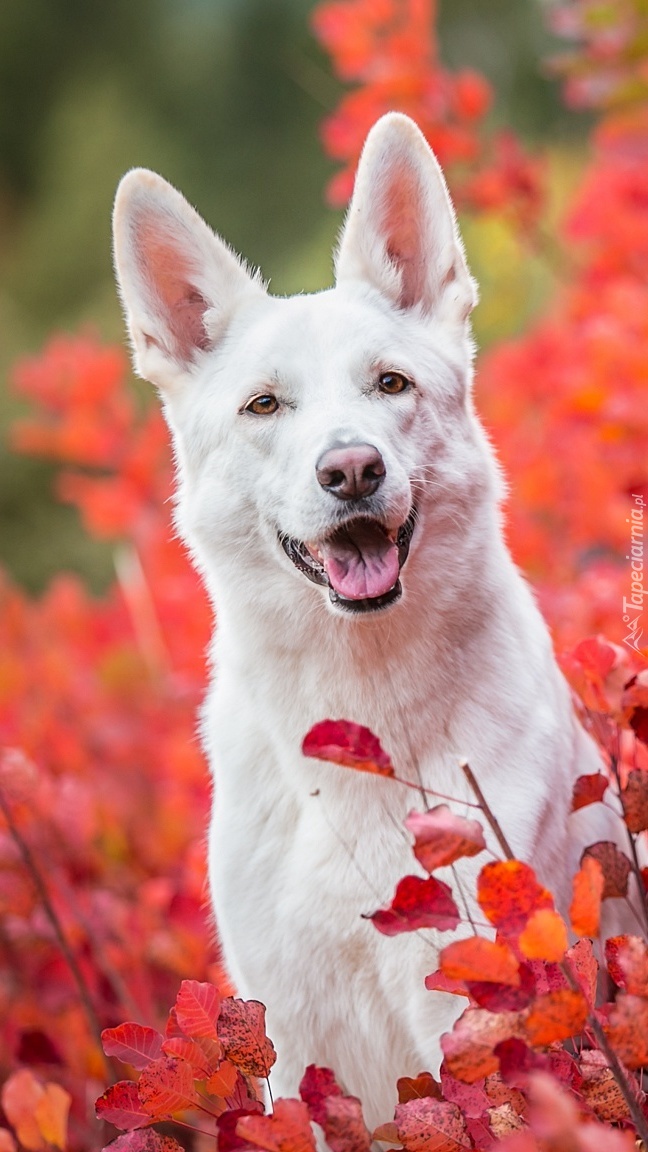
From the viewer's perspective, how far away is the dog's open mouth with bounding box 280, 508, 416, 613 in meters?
2.49

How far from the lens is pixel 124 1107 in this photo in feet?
6.22

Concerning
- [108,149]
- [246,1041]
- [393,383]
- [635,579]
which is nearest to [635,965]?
[246,1041]

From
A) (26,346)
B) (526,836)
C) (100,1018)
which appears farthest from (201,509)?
(26,346)

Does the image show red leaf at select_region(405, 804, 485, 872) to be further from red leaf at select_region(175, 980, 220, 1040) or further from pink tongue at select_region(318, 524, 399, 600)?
pink tongue at select_region(318, 524, 399, 600)

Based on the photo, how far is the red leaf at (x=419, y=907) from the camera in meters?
1.70

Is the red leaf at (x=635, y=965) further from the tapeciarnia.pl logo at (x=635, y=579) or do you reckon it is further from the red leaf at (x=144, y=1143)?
the tapeciarnia.pl logo at (x=635, y=579)

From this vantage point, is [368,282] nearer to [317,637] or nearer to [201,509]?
[201,509]

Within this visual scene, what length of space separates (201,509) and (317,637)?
0.47 metres

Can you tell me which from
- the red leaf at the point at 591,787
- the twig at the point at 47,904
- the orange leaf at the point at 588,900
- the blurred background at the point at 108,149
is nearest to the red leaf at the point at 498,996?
the orange leaf at the point at 588,900

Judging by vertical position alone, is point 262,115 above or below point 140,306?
above

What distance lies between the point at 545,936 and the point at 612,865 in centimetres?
47

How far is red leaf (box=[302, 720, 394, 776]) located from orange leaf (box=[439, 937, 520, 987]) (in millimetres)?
309

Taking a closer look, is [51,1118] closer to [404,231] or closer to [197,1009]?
[197,1009]

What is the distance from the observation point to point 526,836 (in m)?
2.43
